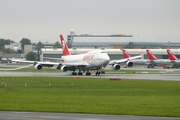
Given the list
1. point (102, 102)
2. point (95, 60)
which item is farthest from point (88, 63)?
point (102, 102)

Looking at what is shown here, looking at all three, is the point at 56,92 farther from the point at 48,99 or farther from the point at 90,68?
the point at 90,68

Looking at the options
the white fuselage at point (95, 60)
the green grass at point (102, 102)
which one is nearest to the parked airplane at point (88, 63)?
the white fuselage at point (95, 60)

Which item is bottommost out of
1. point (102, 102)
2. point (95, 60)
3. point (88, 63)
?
point (102, 102)

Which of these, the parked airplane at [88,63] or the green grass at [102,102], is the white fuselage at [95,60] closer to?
the parked airplane at [88,63]

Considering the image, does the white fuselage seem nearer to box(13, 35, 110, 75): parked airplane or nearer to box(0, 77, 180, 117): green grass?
box(13, 35, 110, 75): parked airplane

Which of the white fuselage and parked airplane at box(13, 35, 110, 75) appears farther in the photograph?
parked airplane at box(13, 35, 110, 75)

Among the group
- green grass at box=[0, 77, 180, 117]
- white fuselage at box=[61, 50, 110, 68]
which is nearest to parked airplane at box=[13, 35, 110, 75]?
white fuselage at box=[61, 50, 110, 68]

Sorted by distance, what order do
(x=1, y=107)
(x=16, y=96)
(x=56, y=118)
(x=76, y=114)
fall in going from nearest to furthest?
(x=56, y=118) < (x=76, y=114) < (x=1, y=107) < (x=16, y=96)

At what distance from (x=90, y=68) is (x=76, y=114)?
77.0 metres

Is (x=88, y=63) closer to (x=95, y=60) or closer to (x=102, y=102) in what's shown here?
(x=95, y=60)

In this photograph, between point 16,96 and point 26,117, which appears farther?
point 16,96

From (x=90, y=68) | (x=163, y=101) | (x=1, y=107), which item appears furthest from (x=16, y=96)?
(x=90, y=68)

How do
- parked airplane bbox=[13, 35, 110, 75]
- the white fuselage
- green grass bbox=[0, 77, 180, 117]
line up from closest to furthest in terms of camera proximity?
green grass bbox=[0, 77, 180, 117]
the white fuselage
parked airplane bbox=[13, 35, 110, 75]

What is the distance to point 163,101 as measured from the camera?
178 ft
